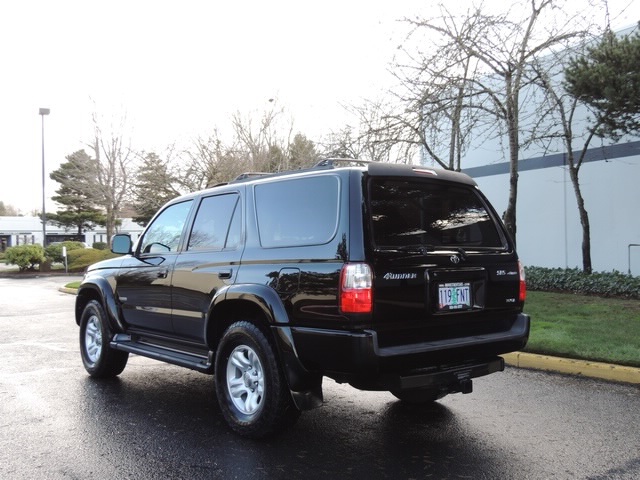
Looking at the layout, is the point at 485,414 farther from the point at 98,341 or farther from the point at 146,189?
the point at 146,189

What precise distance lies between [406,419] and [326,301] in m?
1.68

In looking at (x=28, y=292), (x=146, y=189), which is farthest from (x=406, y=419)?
(x=146, y=189)

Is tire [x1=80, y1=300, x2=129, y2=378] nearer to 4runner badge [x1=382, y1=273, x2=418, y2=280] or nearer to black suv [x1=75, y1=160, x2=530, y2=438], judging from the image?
black suv [x1=75, y1=160, x2=530, y2=438]

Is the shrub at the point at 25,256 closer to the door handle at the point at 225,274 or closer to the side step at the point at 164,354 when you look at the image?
the side step at the point at 164,354

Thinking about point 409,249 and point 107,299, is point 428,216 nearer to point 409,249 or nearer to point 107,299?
point 409,249

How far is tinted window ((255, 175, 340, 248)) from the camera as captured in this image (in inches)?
160

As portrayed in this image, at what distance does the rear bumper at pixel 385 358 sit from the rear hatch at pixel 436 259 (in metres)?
0.10

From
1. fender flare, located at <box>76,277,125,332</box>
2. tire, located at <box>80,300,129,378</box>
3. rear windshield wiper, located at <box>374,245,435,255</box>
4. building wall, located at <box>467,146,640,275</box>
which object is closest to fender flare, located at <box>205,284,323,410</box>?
rear windshield wiper, located at <box>374,245,435,255</box>

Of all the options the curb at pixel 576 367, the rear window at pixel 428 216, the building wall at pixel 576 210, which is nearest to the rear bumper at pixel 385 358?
the rear window at pixel 428 216

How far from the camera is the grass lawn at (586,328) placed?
6.75m

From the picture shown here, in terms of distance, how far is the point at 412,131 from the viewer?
1322cm

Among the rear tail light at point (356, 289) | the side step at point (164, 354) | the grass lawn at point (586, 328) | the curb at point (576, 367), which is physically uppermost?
the rear tail light at point (356, 289)

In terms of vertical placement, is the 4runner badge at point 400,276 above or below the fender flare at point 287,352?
above

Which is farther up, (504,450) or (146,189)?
(146,189)
